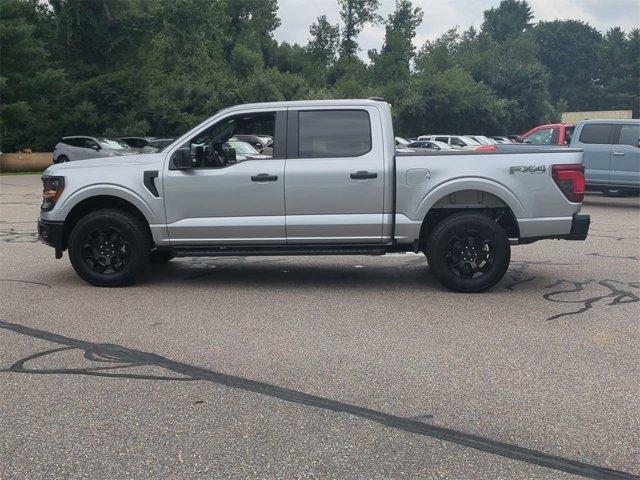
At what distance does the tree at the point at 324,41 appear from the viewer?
8588 cm

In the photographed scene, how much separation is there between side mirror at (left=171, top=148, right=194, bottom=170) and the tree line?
89.4 ft

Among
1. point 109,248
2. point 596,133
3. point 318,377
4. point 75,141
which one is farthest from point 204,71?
point 318,377

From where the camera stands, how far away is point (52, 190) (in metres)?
8.04

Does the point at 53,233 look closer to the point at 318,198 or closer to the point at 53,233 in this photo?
the point at 53,233

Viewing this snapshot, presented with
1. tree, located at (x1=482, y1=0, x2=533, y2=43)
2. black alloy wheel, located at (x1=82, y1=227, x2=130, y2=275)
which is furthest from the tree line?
tree, located at (x1=482, y1=0, x2=533, y2=43)

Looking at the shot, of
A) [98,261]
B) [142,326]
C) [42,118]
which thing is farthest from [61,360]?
[42,118]

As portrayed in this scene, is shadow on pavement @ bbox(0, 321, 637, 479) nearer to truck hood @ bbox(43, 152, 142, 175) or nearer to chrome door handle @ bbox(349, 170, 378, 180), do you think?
truck hood @ bbox(43, 152, 142, 175)

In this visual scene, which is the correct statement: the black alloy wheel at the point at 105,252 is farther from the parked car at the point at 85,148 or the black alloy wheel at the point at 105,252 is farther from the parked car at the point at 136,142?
the parked car at the point at 136,142

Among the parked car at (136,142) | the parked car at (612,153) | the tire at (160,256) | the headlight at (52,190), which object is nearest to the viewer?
the headlight at (52,190)

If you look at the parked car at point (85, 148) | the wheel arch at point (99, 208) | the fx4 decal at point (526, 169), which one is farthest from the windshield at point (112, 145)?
the fx4 decal at point (526, 169)

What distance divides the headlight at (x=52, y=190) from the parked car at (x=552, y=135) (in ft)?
43.9

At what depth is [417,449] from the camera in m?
3.89

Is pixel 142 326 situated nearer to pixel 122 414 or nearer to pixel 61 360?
pixel 61 360

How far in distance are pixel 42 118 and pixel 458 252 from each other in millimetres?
35490
